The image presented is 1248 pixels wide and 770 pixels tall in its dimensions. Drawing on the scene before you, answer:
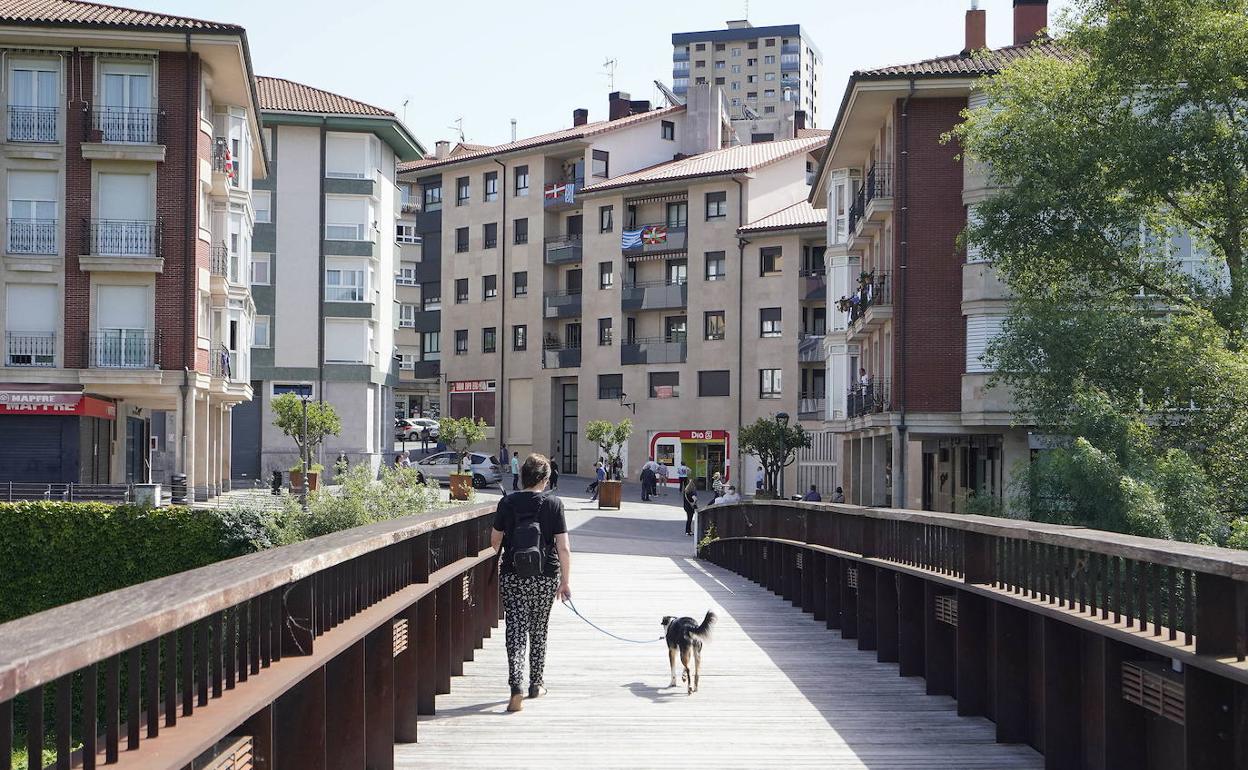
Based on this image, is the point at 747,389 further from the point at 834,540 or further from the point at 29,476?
the point at 834,540

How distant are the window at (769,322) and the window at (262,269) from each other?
22.6m

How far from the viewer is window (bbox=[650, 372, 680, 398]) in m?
76.7

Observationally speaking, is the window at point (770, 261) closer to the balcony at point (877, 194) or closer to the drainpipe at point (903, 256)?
the balcony at point (877, 194)

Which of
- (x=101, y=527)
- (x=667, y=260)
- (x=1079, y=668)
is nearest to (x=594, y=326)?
(x=667, y=260)

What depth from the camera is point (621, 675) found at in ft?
40.0

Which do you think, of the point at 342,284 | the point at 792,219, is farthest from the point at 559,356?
the point at 342,284

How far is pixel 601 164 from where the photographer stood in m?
81.8

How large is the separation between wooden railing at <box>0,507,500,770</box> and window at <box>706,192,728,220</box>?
65375 mm

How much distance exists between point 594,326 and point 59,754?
76.8 metres

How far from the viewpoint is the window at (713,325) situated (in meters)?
75.6

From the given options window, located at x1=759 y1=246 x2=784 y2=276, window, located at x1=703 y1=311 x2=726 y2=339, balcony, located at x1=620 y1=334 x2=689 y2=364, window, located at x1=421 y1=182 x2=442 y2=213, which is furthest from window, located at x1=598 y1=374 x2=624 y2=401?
window, located at x1=421 y1=182 x2=442 y2=213

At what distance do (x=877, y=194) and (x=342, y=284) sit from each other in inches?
1181

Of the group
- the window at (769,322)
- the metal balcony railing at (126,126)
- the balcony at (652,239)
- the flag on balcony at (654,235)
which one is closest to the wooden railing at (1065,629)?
the metal balcony railing at (126,126)

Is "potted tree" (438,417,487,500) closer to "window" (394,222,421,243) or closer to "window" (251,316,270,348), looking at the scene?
"window" (251,316,270,348)
